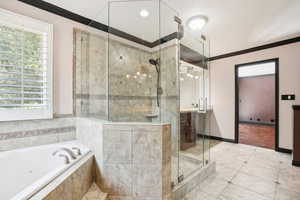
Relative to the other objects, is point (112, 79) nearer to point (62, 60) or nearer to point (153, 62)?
point (62, 60)

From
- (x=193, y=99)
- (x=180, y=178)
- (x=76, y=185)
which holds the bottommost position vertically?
(x=180, y=178)

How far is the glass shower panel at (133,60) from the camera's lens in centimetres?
188

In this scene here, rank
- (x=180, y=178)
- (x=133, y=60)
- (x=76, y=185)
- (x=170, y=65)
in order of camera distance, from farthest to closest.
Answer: (x=133, y=60) < (x=170, y=65) < (x=180, y=178) < (x=76, y=185)

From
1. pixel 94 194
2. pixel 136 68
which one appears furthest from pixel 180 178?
pixel 136 68

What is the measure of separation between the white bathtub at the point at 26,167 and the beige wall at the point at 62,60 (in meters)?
0.58

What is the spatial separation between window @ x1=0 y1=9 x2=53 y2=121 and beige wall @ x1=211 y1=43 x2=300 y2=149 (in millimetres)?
3835

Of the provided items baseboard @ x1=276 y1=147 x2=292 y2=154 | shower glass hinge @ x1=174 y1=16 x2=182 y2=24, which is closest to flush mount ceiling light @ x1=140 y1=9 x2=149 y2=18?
shower glass hinge @ x1=174 y1=16 x2=182 y2=24

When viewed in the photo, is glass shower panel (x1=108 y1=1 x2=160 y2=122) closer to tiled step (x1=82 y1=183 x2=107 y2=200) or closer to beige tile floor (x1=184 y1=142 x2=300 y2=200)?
tiled step (x1=82 y1=183 x2=107 y2=200)

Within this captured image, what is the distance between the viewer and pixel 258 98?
5.79m

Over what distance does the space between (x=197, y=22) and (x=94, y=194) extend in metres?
2.66

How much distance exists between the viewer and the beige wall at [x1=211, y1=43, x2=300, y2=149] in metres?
2.59

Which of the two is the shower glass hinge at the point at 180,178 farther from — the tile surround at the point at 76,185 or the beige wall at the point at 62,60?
the beige wall at the point at 62,60

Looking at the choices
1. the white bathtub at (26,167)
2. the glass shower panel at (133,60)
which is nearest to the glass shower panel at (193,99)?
the glass shower panel at (133,60)

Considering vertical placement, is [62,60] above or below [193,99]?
above
